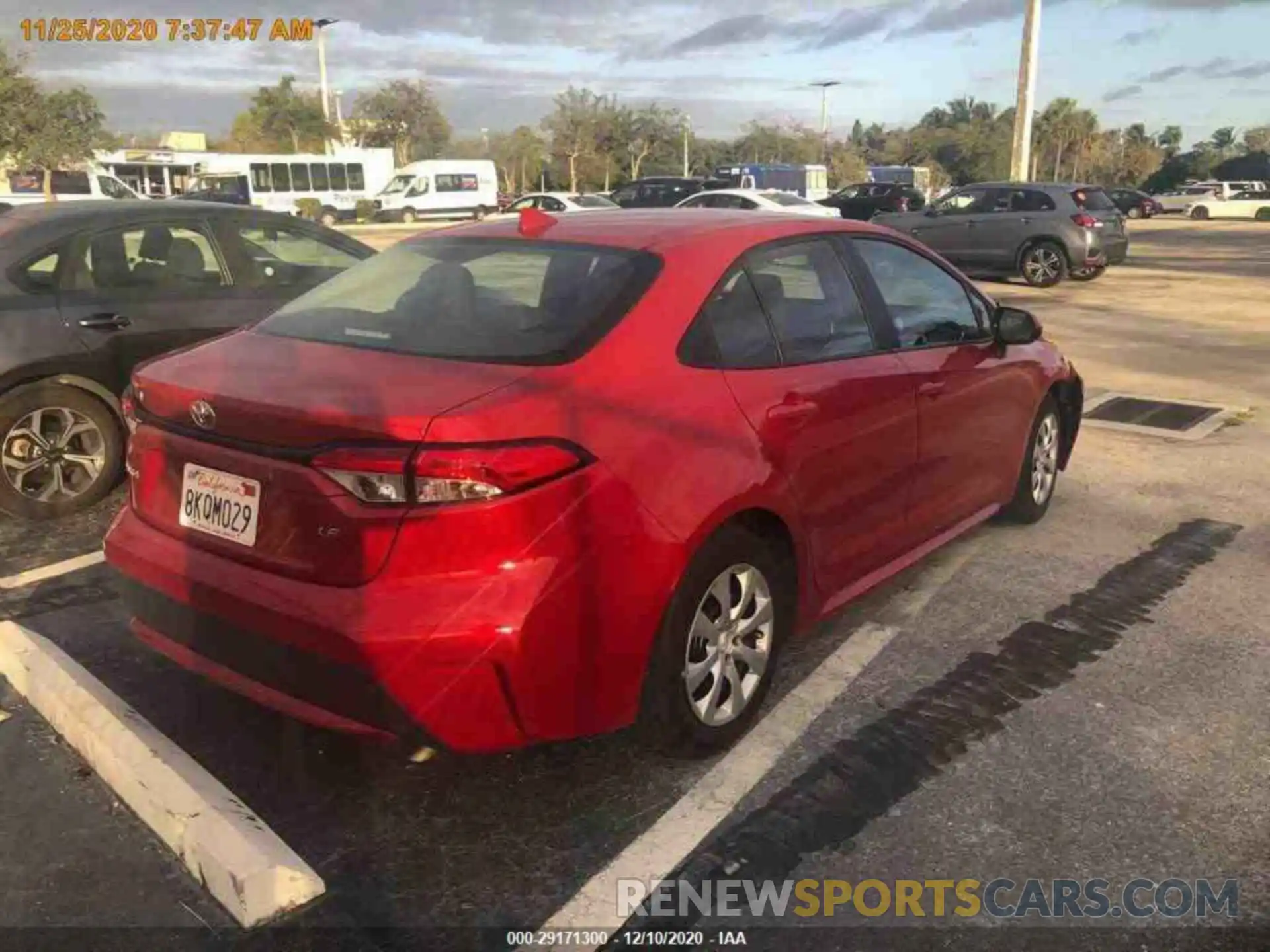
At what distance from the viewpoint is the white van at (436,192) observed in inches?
1725

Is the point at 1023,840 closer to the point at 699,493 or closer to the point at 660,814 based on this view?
the point at 660,814

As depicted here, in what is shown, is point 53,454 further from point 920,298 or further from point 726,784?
point 920,298

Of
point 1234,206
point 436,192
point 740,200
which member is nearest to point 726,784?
point 740,200

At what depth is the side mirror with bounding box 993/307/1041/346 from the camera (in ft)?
14.6

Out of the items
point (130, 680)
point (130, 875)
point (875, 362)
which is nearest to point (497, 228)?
point (875, 362)

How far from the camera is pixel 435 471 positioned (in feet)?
7.89

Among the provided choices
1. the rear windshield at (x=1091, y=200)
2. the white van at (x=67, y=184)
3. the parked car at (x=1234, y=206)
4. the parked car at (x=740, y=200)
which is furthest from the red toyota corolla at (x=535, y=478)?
the parked car at (x=1234, y=206)

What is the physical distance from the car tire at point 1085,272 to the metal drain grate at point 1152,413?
30.9 feet

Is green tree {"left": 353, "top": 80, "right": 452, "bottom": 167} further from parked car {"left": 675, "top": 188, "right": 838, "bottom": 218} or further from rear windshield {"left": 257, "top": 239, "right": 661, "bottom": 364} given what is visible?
rear windshield {"left": 257, "top": 239, "right": 661, "bottom": 364}

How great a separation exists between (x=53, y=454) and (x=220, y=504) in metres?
3.05

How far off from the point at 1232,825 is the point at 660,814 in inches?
58.9

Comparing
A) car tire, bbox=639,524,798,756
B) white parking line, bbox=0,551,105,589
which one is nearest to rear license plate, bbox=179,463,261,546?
car tire, bbox=639,524,798,756

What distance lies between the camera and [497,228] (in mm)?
3678

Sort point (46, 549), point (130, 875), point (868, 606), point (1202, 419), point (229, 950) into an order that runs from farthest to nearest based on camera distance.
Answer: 1. point (1202, 419)
2. point (46, 549)
3. point (868, 606)
4. point (130, 875)
5. point (229, 950)
